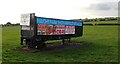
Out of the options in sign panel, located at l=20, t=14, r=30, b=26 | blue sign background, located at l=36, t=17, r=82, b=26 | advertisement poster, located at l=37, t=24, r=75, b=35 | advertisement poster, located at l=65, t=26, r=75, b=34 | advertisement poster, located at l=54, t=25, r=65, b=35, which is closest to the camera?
sign panel, located at l=20, t=14, r=30, b=26

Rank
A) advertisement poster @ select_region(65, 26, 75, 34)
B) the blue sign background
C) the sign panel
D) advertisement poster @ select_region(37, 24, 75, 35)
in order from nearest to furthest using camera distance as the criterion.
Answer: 1. the sign panel
2. the blue sign background
3. advertisement poster @ select_region(37, 24, 75, 35)
4. advertisement poster @ select_region(65, 26, 75, 34)

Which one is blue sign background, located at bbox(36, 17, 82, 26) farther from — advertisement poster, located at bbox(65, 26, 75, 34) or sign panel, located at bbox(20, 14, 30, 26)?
sign panel, located at bbox(20, 14, 30, 26)

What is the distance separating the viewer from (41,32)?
86.9ft

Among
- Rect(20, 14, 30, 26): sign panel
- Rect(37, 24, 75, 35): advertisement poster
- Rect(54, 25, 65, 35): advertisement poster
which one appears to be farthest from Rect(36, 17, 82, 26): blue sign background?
Rect(20, 14, 30, 26): sign panel

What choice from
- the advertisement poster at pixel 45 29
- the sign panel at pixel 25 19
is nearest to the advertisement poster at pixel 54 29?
the advertisement poster at pixel 45 29

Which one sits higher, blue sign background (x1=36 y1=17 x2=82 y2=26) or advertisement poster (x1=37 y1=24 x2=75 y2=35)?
blue sign background (x1=36 y1=17 x2=82 y2=26)

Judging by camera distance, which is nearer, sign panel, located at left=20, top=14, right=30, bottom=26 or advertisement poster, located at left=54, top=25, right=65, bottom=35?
sign panel, located at left=20, top=14, right=30, bottom=26

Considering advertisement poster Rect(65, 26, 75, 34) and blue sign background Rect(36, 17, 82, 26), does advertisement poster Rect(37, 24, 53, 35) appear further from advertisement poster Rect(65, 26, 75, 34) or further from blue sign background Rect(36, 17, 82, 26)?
advertisement poster Rect(65, 26, 75, 34)

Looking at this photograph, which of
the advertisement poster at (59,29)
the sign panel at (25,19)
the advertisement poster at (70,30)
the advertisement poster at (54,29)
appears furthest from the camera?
the advertisement poster at (70,30)

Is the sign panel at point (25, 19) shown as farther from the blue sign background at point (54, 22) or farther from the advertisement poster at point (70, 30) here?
the advertisement poster at point (70, 30)

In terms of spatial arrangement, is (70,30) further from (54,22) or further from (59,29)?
(54,22)

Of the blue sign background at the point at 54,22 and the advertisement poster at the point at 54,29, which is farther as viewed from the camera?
the advertisement poster at the point at 54,29

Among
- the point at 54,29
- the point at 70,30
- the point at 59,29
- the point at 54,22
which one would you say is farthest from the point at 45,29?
the point at 70,30

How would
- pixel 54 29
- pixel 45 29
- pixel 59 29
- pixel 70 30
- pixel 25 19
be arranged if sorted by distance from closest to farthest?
pixel 25 19 < pixel 45 29 < pixel 54 29 < pixel 59 29 < pixel 70 30
